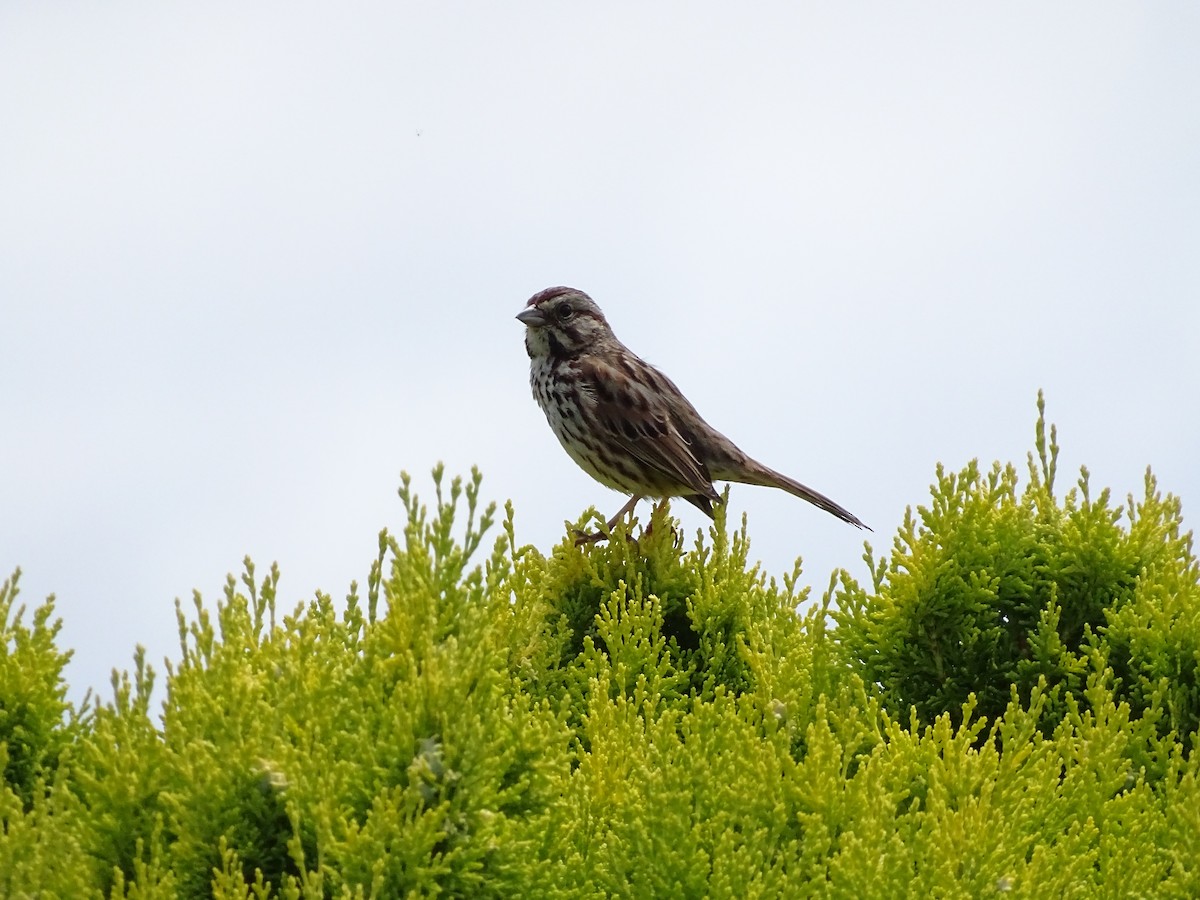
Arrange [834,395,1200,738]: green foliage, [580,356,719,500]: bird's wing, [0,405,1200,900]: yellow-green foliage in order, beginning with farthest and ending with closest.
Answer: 1. [580,356,719,500]: bird's wing
2. [834,395,1200,738]: green foliage
3. [0,405,1200,900]: yellow-green foliage

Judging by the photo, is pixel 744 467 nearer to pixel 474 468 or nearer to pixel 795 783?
pixel 795 783

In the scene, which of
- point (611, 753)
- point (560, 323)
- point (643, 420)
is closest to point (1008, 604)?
point (611, 753)

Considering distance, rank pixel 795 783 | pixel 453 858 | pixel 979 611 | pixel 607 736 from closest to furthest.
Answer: pixel 453 858 → pixel 795 783 → pixel 607 736 → pixel 979 611

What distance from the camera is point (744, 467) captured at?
882cm

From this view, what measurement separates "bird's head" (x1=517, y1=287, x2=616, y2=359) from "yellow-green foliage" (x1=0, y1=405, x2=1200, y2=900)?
2.95 meters

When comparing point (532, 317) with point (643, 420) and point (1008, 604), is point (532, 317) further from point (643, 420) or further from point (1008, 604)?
point (1008, 604)

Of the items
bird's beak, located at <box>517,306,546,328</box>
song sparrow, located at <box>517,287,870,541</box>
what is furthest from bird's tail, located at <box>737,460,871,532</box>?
bird's beak, located at <box>517,306,546,328</box>

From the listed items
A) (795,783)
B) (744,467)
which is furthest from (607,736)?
(744,467)

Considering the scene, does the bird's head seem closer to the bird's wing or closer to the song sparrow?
the song sparrow

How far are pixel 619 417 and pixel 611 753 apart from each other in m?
3.87

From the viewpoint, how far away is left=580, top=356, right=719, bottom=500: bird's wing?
819cm

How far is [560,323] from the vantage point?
8703 millimetres

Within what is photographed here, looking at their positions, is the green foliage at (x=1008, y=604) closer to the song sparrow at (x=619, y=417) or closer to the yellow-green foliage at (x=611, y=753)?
the yellow-green foliage at (x=611, y=753)

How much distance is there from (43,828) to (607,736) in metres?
1.79
